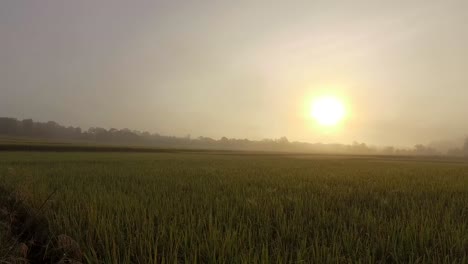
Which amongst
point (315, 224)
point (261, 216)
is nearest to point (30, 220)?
point (261, 216)

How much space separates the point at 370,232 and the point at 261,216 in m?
1.31

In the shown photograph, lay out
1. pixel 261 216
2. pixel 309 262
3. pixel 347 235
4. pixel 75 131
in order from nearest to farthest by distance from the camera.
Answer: pixel 309 262 → pixel 347 235 → pixel 261 216 → pixel 75 131

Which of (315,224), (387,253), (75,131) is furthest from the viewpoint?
(75,131)

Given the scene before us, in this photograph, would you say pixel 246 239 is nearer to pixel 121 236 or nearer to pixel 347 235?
pixel 347 235

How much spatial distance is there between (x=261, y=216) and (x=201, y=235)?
1.25 meters

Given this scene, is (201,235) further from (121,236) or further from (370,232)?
(370,232)

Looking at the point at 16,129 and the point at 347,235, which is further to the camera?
the point at 16,129

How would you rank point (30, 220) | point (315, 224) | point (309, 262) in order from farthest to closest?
point (30, 220)
point (315, 224)
point (309, 262)

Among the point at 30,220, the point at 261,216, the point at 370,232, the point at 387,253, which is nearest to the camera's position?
the point at 387,253

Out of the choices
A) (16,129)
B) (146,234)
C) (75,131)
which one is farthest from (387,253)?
(75,131)

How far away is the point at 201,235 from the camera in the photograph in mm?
3303

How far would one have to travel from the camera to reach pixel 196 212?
15.2ft

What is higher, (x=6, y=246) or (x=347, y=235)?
(x=347, y=235)

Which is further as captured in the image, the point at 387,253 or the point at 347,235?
the point at 347,235
